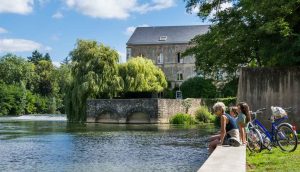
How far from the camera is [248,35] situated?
21344 millimetres

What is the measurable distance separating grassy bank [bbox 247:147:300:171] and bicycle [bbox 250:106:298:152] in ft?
0.55

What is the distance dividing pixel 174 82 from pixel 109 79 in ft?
80.0

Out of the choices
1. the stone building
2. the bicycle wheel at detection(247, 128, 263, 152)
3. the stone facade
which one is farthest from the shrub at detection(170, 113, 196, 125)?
the bicycle wheel at detection(247, 128, 263, 152)

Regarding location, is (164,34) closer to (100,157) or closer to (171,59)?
(171,59)

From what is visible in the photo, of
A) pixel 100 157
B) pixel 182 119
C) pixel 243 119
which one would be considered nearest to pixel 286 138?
pixel 243 119

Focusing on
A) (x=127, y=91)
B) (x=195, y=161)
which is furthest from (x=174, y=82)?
(x=195, y=161)

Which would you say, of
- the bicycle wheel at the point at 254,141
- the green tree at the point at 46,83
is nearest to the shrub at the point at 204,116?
the bicycle wheel at the point at 254,141

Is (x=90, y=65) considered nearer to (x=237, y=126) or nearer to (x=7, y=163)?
(x=7, y=163)

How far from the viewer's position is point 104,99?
155ft

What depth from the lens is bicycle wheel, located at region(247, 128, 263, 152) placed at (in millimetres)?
11898

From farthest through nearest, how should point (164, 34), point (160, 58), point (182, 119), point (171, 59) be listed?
point (160, 58)
point (171, 59)
point (164, 34)
point (182, 119)

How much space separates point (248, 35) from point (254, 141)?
10022 millimetres

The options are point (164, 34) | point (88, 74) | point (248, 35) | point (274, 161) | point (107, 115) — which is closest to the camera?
point (274, 161)

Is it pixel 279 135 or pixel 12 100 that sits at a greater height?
pixel 12 100
